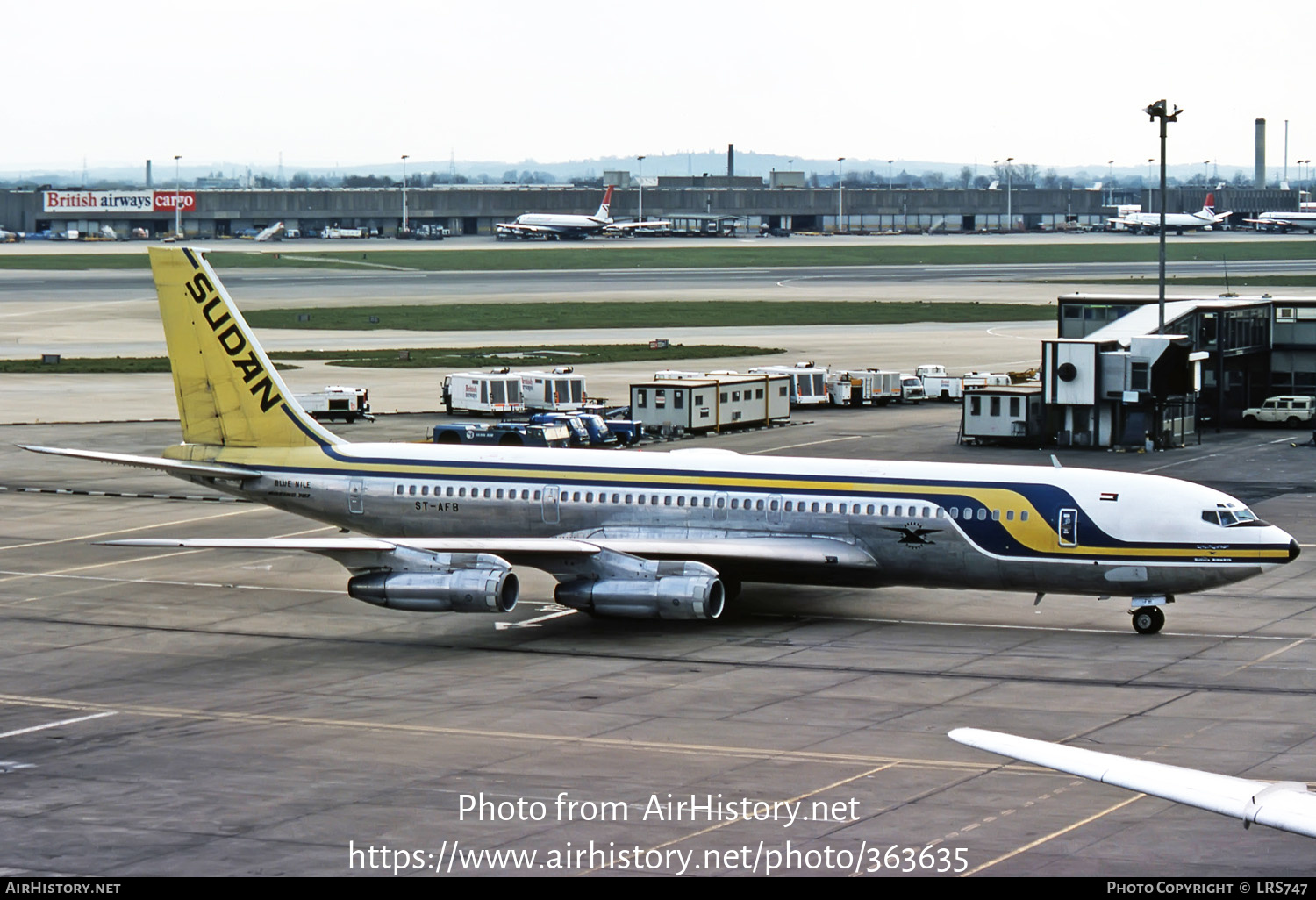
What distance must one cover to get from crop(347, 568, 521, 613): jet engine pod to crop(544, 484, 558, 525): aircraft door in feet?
14.9

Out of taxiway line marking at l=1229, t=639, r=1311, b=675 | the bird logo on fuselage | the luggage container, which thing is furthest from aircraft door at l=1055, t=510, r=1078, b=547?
the luggage container

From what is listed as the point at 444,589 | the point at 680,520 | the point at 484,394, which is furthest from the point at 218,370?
the point at 484,394

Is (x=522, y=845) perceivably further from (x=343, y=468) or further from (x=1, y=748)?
(x=343, y=468)

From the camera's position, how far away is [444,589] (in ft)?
137

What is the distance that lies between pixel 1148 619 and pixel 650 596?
12.3 m

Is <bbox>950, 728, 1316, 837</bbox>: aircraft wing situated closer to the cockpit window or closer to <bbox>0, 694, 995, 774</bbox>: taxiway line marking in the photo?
<bbox>0, 694, 995, 774</bbox>: taxiway line marking

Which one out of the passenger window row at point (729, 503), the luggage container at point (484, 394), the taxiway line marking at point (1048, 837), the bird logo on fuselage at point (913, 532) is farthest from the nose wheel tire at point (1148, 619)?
the luggage container at point (484, 394)

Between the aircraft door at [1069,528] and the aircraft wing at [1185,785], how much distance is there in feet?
73.5

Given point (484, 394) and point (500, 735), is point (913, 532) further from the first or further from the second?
point (484, 394)

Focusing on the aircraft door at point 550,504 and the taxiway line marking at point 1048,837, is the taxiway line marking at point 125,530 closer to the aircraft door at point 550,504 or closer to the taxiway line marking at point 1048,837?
the aircraft door at point 550,504

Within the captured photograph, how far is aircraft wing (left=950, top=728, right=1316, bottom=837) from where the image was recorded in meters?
17.5

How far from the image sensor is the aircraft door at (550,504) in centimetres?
4666

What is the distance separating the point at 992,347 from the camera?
119 meters

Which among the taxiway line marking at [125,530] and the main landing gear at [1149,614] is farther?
the taxiway line marking at [125,530]
